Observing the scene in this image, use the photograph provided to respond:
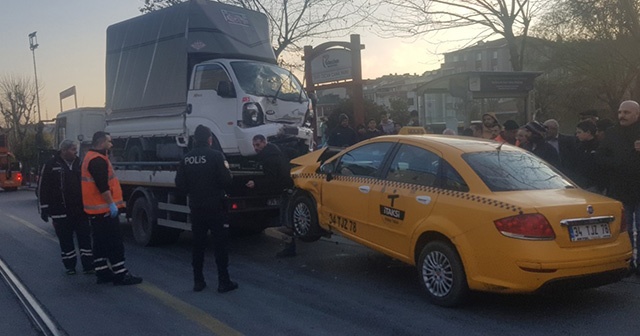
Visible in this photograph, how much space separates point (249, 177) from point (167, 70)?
3.76 m

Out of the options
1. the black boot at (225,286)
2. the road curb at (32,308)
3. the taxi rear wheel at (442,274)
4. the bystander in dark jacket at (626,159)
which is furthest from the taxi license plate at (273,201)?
the bystander in dark jacket at (626,159)

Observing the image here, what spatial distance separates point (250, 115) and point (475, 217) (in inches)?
226

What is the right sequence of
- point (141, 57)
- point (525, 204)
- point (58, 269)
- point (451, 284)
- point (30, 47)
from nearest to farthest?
point (525, 204) → point (451, 284) → point (58, 269) → point (141, 57) → point (30, 47)

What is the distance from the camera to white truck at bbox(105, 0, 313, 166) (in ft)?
36.7

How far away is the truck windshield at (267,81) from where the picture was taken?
11352 mm

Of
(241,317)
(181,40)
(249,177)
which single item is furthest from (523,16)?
(241,317)

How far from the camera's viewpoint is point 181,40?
11906 mm

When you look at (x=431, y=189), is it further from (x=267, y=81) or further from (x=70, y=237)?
(x=267, y=81)

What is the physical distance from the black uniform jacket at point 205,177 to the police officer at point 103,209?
115 cm

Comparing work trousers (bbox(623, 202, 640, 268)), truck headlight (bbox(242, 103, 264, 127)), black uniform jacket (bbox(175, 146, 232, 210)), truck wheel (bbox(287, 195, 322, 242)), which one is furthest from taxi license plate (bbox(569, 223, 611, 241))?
truck headlight (bbox(242, 103, 264, 127))

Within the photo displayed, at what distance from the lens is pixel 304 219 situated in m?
8.66

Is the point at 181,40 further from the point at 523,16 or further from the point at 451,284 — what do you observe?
the point at 523,16

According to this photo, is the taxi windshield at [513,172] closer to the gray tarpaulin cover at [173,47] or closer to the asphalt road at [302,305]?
the asphalt road at [302,305]

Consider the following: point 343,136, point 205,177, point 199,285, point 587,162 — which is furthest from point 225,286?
point 343,136
